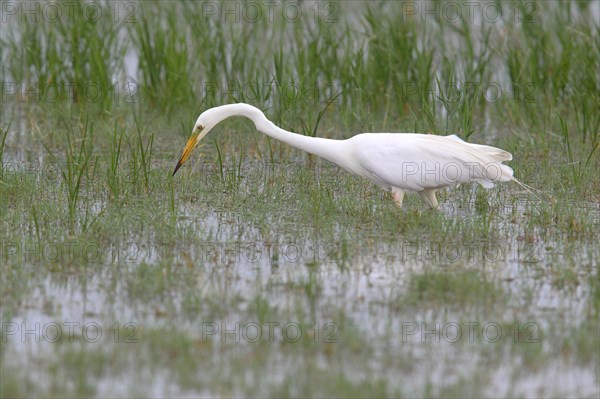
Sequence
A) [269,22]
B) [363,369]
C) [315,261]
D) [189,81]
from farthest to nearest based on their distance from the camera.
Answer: [269,22] < [189,81] < [315,261] < [363,369]

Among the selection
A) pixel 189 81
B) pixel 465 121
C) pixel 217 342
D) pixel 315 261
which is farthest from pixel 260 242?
pixel 189 81

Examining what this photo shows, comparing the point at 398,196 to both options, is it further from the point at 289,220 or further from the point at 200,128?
the point at 200,128

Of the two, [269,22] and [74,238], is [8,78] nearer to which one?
[269,22]

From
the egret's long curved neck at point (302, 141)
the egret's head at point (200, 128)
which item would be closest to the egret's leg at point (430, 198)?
the egret's long curved neck at point (302, 141)

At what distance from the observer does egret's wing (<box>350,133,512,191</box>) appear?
7.60 meters

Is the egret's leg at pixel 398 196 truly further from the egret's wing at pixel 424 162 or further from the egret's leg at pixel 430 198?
the egret's leg at pixel 430 198

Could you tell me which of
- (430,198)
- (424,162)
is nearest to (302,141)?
(424,162)

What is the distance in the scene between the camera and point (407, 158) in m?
7.65

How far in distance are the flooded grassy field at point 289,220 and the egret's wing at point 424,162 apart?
0.86 ft

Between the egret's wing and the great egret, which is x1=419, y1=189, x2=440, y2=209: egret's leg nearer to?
the great egret

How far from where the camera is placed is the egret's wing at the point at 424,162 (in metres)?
7.60

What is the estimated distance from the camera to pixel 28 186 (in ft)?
26.5

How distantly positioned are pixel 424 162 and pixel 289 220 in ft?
3.29

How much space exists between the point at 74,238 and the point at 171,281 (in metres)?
0.96
